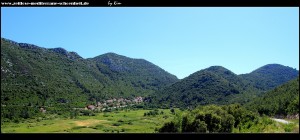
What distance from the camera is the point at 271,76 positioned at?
53656 millimetres

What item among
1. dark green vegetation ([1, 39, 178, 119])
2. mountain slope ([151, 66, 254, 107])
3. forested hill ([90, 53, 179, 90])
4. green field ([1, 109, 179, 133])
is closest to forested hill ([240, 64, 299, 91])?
mountain slope ([151, 66, 254, 107])

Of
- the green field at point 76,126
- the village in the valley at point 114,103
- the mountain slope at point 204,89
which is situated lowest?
the green field at point 76,126

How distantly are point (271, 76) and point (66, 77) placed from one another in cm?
3497

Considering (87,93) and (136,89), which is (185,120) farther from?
(136,89)

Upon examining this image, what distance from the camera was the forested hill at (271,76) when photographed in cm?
4925

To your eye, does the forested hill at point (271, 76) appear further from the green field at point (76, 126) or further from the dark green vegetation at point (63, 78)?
the green field at point (76, 126)

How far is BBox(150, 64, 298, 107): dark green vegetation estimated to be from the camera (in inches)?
1907

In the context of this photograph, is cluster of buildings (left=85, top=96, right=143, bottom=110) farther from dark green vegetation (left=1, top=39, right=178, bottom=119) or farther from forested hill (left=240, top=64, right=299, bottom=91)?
forested hill (left=240, top=64, right=299, bottom=91)

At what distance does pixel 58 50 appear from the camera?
59.2 m

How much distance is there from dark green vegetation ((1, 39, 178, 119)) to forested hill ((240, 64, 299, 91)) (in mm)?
21784

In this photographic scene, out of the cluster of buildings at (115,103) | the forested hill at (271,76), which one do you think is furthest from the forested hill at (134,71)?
the forested hill at (271,76)

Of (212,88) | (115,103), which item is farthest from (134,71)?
(212,88)

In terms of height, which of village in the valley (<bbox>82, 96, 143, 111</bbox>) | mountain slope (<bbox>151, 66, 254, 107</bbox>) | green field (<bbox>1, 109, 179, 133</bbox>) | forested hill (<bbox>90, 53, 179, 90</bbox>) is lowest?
green field (<bbox>1, 109, 179, 133</bbox>)

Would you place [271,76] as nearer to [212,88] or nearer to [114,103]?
[212,88]
